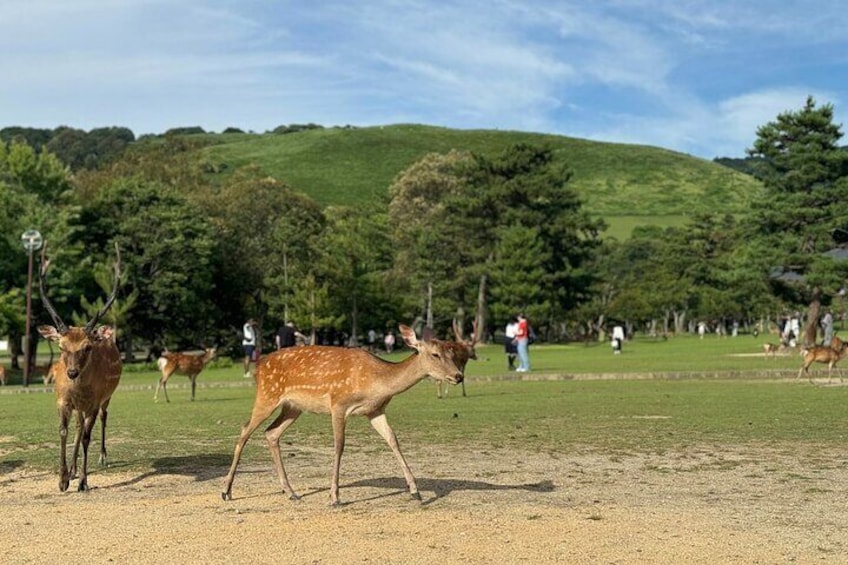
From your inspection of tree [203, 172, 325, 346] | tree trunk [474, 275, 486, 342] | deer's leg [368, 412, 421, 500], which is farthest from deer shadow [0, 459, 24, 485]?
tree trunk [474, 275, 486, 342]

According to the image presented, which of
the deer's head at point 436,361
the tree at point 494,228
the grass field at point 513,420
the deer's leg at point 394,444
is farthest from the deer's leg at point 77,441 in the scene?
the tree at point 494,228

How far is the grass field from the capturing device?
1262 centimetres

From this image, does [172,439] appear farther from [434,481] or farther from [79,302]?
[79,302]

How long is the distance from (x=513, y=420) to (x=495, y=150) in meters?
139

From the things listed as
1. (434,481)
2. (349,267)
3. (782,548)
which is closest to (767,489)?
(782,548)

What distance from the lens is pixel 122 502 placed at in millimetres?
8719

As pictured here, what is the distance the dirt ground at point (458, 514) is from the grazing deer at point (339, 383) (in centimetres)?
52

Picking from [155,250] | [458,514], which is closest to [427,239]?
[155,250]

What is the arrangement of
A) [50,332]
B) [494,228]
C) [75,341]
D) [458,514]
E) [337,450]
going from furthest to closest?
[494,228] → [50,332] → [75,341] → [337,450] → [458,514]

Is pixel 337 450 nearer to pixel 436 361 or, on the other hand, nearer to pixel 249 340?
pixel 436 361

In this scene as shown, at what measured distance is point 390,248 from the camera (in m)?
78.1

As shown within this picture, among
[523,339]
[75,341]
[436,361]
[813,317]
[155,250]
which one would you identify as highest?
[155,250]

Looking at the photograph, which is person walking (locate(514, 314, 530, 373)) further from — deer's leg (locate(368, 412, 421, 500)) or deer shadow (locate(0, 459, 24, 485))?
deer's leg (locate(368, 412, 421, 500))

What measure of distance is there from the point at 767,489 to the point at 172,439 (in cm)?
804
